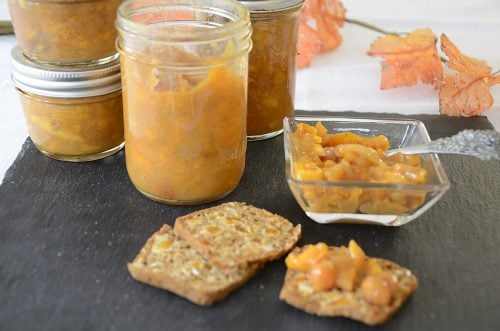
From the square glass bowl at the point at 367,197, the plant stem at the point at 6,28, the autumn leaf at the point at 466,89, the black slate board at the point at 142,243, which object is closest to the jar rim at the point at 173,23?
the square glass bowl at the point at 367,197

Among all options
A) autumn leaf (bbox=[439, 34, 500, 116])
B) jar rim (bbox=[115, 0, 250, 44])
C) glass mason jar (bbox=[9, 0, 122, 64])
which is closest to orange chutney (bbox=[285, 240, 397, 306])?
jar rim (bbox=[115, 0, 250, 44])

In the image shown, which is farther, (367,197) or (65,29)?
(65,29)

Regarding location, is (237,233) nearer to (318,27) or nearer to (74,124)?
(74,124)

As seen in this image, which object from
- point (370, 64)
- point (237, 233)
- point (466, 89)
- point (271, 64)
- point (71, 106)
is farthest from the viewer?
point (370, 64)

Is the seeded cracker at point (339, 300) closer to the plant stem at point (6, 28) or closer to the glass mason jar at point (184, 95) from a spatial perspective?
the glass mason jar at point (184, 95)

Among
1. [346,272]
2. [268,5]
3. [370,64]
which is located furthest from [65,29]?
[370,64]

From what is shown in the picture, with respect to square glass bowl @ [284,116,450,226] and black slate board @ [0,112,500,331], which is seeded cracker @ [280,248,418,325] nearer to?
black slate board @ [0,112,500,331]

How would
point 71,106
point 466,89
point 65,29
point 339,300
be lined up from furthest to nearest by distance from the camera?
point 466,89 → point 71,106 → point 65,29 → point 339,300
